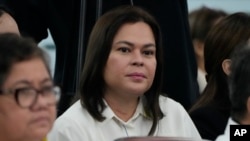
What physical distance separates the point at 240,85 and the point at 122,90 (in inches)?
15.8

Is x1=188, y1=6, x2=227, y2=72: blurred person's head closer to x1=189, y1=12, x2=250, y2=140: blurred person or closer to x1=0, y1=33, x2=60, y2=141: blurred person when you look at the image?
x1=189, y1=12, x2=250, y2=140: blurred person

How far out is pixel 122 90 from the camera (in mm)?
2971

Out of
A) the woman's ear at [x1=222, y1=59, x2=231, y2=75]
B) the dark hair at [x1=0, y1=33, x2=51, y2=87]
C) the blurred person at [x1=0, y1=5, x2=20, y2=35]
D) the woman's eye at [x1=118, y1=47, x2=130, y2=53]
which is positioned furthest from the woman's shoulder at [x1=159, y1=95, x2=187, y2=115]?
the dark hair at [x1=0, y1=33, x2=51, y2=87]

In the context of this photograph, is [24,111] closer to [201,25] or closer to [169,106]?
[169,106]

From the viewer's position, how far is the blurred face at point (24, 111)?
7.54 feet

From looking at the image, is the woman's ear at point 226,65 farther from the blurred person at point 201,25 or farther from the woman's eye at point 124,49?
the blurred person at point 201,25

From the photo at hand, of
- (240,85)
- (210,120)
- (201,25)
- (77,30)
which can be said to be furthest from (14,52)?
(201,25)

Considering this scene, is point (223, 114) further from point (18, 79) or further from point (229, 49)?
point (18, 79)

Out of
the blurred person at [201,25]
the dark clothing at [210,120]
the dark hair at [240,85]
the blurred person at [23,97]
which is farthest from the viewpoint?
the blurred person at [201,25]

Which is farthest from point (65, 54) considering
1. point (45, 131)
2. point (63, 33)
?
point (45, 131)

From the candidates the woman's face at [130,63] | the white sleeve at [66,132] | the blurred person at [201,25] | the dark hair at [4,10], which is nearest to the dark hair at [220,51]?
the woman's face at [130,63]

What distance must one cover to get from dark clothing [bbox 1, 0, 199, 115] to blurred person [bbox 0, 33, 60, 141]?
96 centimetres

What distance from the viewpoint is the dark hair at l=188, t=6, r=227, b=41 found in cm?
454

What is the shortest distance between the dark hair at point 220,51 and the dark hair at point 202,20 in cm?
97
